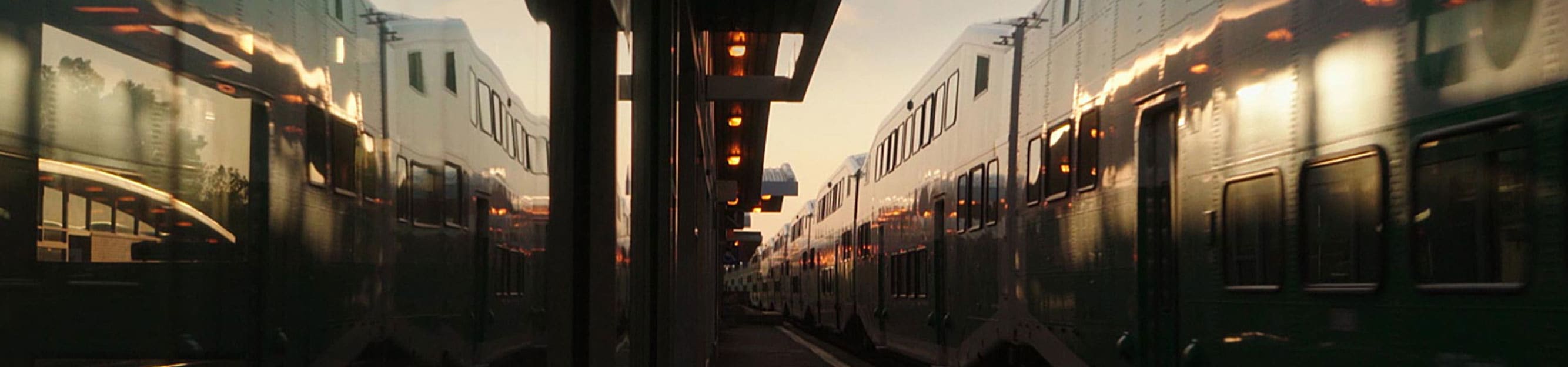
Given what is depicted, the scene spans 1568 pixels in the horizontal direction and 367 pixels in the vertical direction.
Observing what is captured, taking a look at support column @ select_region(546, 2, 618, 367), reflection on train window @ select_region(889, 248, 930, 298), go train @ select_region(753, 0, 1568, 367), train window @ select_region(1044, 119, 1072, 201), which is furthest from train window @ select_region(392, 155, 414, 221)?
reflection on train window @ select_region(889, 248, 930, 298)

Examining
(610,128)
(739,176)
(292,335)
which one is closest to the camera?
(292,335)

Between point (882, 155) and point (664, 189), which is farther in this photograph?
point (882, 155)

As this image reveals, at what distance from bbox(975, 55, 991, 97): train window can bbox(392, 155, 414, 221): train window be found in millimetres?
8928

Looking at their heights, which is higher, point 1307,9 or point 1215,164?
point 1307,9

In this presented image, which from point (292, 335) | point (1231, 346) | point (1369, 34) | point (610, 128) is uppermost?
point (1369, 34)

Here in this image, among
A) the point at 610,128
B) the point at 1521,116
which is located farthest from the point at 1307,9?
the point at 610,128

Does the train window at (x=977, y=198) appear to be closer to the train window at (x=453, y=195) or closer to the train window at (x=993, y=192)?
the train window at (x=993, y=192)

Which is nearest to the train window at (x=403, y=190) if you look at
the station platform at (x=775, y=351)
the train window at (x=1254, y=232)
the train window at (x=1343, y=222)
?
the train window at (x=1343, y=222)

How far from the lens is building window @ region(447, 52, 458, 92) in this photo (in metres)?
1.14

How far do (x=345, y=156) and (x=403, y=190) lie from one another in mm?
177

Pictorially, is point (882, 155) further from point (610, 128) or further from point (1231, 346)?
point (610, 128)

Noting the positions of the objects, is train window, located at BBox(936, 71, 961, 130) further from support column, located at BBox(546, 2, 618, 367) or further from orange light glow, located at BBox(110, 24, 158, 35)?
orange light glow, located at BBox(110, 24, 158, 35)

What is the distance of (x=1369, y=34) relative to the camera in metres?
4.36

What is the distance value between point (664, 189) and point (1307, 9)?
2.51 meters
